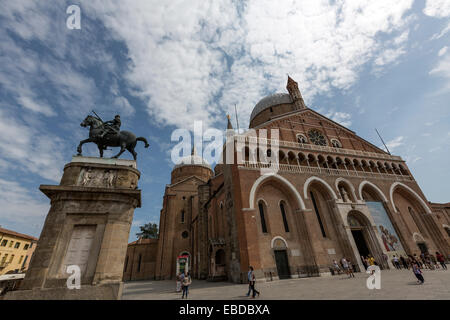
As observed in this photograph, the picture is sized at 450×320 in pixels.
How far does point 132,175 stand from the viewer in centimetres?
652

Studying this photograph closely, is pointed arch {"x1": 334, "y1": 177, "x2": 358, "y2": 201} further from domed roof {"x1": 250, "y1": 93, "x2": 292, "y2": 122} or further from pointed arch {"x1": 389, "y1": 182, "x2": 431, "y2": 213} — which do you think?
domed roof {"x1": 250, "y1": 93, "x2": 292, "y2": 122}

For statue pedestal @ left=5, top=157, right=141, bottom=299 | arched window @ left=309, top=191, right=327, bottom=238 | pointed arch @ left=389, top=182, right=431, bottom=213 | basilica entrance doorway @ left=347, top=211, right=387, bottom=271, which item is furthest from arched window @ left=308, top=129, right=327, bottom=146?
statue pedestal @ left=5, top=157, right=141, bottom=299

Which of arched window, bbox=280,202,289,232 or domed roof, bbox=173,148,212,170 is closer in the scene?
arched window, bbox=280,202,289,232

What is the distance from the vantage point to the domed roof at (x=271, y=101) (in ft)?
101

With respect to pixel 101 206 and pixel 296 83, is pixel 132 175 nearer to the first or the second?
pixel 101 206

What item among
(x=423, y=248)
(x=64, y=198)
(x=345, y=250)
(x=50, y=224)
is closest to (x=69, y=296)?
(x=50, y=224)

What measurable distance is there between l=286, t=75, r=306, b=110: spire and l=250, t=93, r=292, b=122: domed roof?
0.85m

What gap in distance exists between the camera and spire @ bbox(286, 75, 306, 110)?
2906cm

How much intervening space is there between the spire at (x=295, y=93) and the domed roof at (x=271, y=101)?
85cm

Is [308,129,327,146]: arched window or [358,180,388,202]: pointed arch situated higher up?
[308,129,327,146]: arched window

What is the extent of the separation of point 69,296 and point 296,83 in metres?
33.9

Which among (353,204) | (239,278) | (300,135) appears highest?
(300,135)

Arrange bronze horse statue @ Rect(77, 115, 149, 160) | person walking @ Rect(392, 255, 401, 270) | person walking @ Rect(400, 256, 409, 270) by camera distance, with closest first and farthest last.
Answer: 1. bronze horse statue @ Rect(77, 115, 149, 160)
2. person walking @ Rect(400, 256, 409, 270)
3. person walking @ Rect(392, 255, 401, 270)

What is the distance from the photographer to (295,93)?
1182 inches
